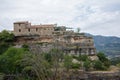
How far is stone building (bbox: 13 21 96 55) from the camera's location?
41938 mm

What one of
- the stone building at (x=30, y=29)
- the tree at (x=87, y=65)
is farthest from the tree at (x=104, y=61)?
the stone building at (x=30, y=29)

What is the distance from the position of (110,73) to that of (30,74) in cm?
911

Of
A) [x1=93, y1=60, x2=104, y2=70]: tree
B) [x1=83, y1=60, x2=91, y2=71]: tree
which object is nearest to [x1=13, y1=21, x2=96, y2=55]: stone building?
[x1=93, y1=60, x2=104, y2=70]: tree

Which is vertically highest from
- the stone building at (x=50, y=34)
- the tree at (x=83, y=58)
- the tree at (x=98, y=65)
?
the stone building at (x=50, y=34)

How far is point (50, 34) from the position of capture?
42344 millimetres

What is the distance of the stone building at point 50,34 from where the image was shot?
41938 mm

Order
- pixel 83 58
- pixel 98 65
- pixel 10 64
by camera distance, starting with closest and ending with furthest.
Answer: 1. pixel 10 64
2. pixel 98 65
3. pixel 83 58

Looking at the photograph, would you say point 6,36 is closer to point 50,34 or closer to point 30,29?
point 30,29

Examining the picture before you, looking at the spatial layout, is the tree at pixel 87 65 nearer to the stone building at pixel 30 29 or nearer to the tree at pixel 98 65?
the tree at pixel 98 65

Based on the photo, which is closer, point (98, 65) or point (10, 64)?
point (10, 64)

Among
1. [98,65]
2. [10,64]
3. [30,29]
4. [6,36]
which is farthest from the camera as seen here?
[30,29]

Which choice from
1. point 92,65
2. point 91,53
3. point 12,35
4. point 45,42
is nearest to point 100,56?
point 91,53

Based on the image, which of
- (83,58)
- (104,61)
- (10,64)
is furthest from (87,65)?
(10,64)

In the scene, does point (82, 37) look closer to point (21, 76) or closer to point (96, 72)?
point (96, 72)
